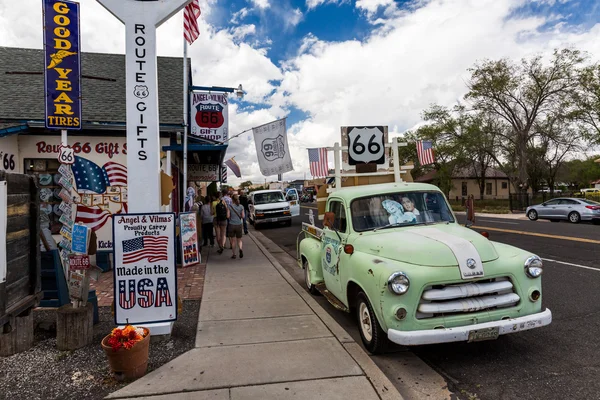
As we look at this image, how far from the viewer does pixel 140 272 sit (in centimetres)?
471

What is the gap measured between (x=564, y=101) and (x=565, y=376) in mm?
38175

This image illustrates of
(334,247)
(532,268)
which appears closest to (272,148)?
(334,247)

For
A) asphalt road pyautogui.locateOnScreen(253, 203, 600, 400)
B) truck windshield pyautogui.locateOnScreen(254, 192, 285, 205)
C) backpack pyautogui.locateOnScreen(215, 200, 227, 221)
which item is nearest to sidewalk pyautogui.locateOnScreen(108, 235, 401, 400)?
asphalt road pyautogui.locateOnScreen(253, 203, 600, 400)

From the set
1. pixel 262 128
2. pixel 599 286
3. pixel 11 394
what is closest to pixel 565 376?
pixel 599 286

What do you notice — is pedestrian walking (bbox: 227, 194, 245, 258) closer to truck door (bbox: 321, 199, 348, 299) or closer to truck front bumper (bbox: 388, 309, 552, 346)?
truck door (bbox: 321, 199, 348, 299)

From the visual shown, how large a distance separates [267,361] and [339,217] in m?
2.32

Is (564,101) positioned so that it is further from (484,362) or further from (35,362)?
(35,362)

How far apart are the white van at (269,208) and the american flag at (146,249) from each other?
49.8 feet

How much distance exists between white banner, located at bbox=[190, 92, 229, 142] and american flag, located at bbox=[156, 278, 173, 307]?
7.33m

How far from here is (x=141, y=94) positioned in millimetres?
4973

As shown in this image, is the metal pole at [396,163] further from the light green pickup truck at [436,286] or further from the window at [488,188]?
the window at [488,188]

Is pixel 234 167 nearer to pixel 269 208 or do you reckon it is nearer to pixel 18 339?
pixel 269 208

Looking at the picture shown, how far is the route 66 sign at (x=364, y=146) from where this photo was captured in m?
7.30

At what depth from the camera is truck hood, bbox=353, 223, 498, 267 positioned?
3.93 metres
